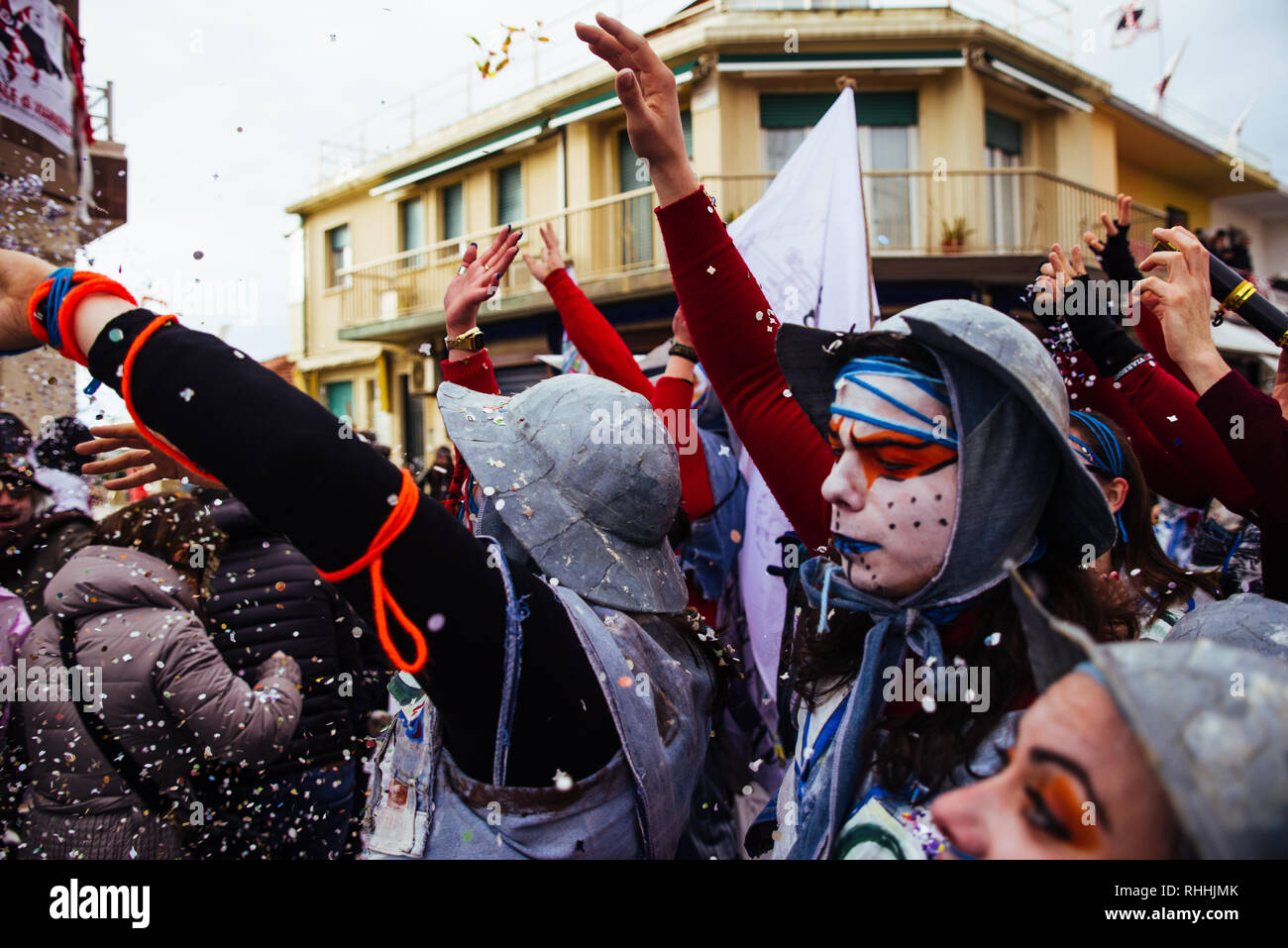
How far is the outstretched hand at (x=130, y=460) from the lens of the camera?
1.33 metres

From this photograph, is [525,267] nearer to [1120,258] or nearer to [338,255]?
[338,255]

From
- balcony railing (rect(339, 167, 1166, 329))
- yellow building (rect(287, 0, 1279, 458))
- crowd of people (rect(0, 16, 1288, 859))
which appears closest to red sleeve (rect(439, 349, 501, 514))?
crowd of people (rect(0, 16, 1288, 859))

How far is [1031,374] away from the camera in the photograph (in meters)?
1.05

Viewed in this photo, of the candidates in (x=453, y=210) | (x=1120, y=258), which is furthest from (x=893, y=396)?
(x=453, y=210)

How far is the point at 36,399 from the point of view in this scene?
7.22ft

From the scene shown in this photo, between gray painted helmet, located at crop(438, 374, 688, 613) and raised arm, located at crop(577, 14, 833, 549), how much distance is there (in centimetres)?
28

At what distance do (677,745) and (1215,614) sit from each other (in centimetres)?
95

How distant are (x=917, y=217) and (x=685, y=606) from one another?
11.2 m

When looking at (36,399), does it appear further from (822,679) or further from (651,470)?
(822,679)

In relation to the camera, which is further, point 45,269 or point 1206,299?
point 1206,299

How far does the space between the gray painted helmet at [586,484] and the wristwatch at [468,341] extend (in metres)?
0.81

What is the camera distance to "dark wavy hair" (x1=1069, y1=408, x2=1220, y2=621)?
1.92 metres

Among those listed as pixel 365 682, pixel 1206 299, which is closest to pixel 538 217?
pixel 365 682
